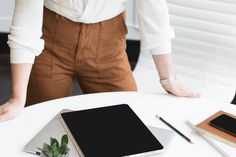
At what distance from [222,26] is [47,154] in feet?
3.45

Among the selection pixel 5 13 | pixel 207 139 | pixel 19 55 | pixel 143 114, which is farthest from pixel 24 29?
pixel 5 13

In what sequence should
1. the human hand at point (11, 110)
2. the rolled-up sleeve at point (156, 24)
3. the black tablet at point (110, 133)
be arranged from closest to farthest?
the black tablet at point (110, 133) < the human hand at point (11, 110) < the rolled-up sleeve at point (156, 24)

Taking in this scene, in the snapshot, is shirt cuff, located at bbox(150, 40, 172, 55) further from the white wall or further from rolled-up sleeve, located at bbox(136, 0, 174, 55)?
the white wall

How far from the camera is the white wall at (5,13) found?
3.00 meters

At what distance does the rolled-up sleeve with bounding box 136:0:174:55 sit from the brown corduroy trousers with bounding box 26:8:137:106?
0.30 feet

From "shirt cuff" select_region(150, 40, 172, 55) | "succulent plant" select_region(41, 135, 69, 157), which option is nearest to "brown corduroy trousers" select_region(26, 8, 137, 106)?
"shirt cuff" select_region(150, 40, 172, 55)

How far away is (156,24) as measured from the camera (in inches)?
48.3

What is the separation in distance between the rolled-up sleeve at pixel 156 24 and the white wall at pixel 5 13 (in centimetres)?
197

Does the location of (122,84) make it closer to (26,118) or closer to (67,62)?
(67,62)

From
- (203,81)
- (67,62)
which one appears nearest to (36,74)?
(67,62)

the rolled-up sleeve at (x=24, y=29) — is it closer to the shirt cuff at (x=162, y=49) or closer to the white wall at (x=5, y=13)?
the shirt cuff at (x=162, y=49)

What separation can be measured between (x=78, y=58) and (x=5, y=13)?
1954 millimetres

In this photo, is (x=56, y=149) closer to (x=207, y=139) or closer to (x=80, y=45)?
(x=207, y=139)

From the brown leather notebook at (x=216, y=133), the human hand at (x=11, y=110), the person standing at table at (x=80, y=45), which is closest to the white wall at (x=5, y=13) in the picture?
the person standing at table at (x=80, y=45)
